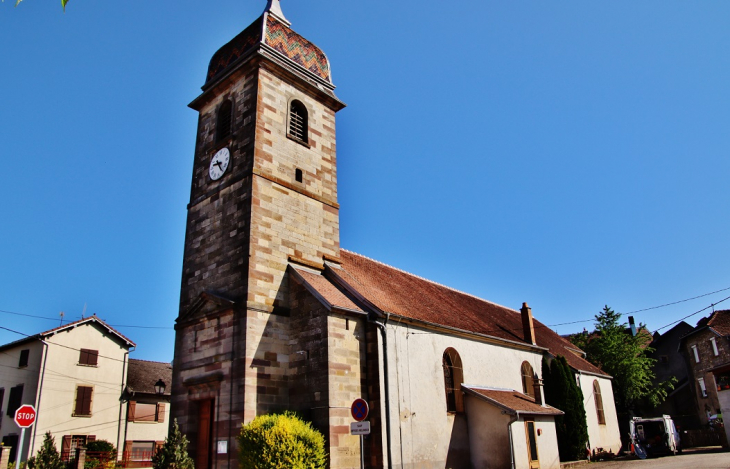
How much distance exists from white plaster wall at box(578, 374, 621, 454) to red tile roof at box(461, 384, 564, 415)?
5.85 metres

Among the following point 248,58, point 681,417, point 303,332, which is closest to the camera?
point 303,332

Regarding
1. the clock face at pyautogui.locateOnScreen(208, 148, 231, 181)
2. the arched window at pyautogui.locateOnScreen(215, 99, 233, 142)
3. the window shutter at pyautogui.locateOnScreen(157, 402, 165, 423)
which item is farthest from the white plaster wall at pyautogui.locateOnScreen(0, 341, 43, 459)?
the arched window at pyautogui.locateOnScreen(215, 99, 233, 142)

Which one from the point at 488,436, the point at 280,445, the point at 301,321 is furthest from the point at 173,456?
the point at 488,436

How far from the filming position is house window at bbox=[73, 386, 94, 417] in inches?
1171

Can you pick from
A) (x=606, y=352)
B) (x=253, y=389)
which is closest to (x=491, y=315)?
(x=606, y=352)

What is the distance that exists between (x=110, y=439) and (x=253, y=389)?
20.1 m

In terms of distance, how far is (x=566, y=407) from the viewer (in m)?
22.8

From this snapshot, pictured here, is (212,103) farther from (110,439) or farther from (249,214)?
(110,439)

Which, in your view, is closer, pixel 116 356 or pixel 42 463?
pixel 42 463

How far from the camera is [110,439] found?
30422 millimetres

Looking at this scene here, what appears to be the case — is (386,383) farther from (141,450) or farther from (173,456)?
(141,450)

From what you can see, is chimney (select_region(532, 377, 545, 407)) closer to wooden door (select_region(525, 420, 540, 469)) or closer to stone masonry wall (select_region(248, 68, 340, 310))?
wooden door (select_region(525, 420, 540, 469))

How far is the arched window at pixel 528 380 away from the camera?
23688 millimetres

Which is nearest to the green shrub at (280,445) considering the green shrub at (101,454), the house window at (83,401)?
the green shrub at (101,454)
